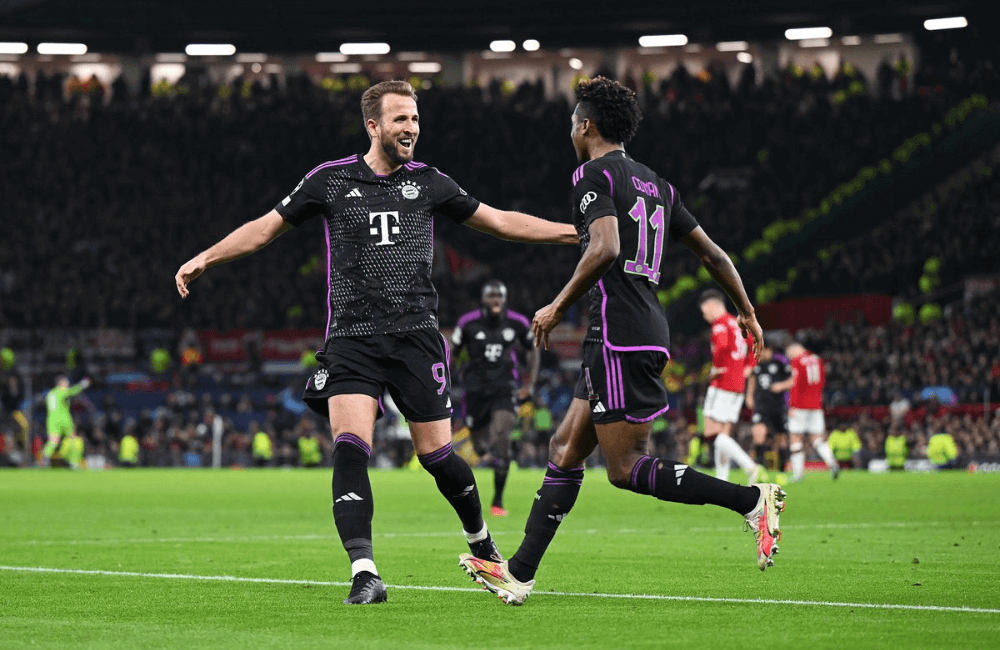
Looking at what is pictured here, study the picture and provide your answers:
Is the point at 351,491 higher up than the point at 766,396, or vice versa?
the point at 351,491

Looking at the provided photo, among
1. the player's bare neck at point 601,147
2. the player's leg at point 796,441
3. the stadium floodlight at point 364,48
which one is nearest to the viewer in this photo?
the player's bare neck at point 601,147

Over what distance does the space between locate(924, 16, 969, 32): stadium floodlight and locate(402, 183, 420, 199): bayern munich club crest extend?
38.7 metres

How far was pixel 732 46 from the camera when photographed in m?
46.3

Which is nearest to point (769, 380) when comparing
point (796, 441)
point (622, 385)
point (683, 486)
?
point (796, 441)

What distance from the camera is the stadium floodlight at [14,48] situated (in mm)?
46656

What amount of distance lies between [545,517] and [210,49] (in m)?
42.4

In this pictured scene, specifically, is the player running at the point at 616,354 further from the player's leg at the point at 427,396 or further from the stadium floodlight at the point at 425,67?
the stadium floodlight at the point at 425,67

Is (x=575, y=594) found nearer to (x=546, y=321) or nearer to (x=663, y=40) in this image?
(x=546, y=321)

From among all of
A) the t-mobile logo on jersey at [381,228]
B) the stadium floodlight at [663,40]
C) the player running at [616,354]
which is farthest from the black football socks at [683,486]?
the stadium floodlight at [663,40]

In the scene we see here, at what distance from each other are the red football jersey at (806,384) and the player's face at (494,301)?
28.9 ft

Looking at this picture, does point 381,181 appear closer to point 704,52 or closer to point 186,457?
point 186,457

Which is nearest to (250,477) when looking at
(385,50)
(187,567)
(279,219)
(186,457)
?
(186,457)

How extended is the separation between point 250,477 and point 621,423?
1937 cm

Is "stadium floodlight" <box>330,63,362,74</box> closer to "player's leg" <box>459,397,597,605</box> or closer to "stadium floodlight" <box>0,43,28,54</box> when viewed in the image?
"stadium floodlight" <box>0,43,28,54</box>
